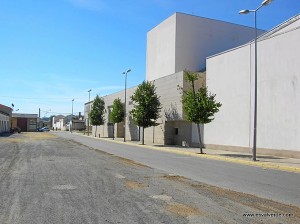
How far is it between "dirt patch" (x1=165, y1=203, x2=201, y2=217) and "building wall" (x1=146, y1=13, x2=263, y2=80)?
136ft

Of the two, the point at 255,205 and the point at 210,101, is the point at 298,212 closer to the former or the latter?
the point at 255,205

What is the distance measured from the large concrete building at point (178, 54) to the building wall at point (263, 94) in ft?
17.5

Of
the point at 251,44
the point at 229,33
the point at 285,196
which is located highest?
the point at 229,33

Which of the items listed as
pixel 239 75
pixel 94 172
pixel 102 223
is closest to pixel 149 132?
pixel 239 75

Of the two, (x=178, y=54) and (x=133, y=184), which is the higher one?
(x=178, y=54)

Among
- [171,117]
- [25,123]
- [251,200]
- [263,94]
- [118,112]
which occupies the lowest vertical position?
[251,200]

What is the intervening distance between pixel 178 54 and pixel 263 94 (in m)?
21.5

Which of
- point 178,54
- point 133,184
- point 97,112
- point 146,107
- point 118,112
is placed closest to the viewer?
point 133,184

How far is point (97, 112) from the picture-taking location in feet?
251

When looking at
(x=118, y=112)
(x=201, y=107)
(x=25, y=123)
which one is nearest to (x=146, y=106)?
(x=201, y=107)

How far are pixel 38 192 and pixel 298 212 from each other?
250 inches

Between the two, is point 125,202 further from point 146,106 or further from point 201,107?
point 146,106

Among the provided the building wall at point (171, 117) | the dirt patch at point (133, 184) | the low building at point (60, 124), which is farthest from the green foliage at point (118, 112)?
the low building at point (60, 124)

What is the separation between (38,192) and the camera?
10102mm
